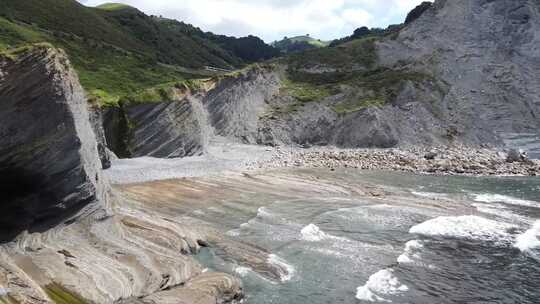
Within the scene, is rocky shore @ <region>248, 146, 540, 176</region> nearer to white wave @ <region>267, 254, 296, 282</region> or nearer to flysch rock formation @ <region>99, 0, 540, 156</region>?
flysch rock formation @ <region>99, 0, 540, 156</region>

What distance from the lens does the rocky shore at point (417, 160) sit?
191 feet

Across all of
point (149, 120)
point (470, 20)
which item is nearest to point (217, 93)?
point (149, 120)

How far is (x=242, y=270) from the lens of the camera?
24.6 m

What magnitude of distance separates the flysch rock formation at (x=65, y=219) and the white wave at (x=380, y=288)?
5652 mm

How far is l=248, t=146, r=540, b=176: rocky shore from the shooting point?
2290 inches

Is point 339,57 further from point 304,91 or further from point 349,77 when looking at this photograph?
point 304,91

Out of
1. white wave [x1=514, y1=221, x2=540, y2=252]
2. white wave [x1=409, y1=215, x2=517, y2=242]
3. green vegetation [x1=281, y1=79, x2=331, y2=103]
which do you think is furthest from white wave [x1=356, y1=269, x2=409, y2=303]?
green vegetation [x1=281, y1=79, x2=331, y2=103]

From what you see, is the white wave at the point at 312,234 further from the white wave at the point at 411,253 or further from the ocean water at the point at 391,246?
the white wave at the point at 411,253

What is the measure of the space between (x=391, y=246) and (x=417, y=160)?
35.5m

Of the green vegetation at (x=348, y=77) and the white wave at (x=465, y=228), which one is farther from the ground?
the green vegetation at (x=348, y=77)

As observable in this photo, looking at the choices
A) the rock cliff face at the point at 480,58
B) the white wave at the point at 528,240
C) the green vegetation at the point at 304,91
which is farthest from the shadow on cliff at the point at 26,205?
the rock cliff face at the point at 480,58

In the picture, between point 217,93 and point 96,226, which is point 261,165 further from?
point 96,226

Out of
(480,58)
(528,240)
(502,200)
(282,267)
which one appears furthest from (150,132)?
(480,58)

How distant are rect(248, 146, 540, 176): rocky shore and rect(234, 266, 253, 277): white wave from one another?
29.8 metres
